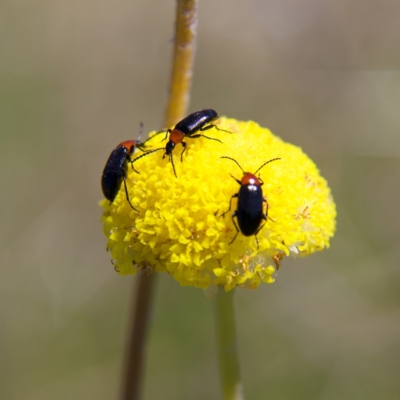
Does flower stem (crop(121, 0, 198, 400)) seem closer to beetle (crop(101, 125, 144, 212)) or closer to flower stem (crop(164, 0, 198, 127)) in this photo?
flower stem (crop(164, 0, 198, 127))

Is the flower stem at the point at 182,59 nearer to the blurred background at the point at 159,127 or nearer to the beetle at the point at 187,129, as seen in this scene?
the beetle at the point at 187,129

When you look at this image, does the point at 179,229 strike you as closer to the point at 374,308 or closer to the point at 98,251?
the point at 374,308

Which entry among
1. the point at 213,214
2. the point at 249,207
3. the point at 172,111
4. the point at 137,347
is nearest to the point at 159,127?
the point at 172,111

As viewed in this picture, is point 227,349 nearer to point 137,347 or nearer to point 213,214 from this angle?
point 213,214

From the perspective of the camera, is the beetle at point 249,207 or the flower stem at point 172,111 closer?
the beetle at point 249,207

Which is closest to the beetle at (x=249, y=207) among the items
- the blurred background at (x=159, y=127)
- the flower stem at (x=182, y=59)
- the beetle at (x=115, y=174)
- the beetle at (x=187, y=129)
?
the beetle at (x=187, y=129)

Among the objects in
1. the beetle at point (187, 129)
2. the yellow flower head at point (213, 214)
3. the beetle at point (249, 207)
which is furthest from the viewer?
the beetle at point (187, 129)

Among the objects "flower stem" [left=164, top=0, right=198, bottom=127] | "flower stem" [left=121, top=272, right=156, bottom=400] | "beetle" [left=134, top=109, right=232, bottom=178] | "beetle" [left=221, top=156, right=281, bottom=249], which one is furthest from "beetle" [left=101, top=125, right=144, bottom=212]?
"flower stem" [left=121, top=272, right=156, bottom=400]
